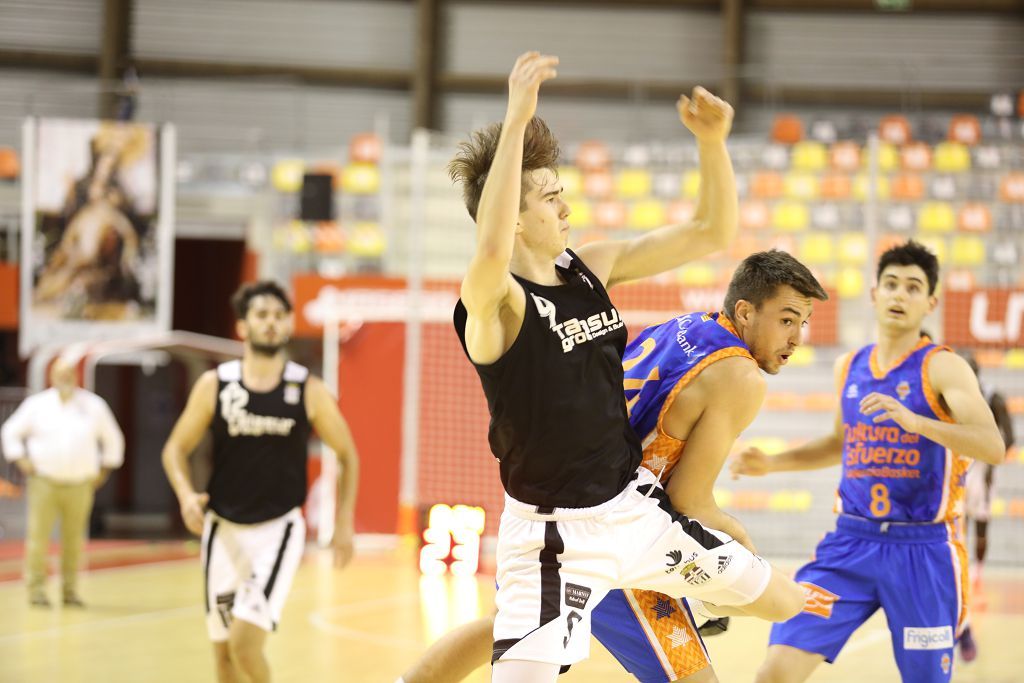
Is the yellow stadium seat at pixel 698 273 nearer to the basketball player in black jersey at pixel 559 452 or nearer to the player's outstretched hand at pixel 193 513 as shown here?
the player's outstretched hand at pixel 193 513

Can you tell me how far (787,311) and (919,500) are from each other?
4.74ft

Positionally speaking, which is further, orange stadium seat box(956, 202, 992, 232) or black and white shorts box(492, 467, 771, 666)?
orange stadium seat box(956, 202, 992, 232)

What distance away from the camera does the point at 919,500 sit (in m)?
4.79

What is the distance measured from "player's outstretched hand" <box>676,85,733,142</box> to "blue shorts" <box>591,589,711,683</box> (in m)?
1.33

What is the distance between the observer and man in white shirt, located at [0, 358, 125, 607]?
10.5m

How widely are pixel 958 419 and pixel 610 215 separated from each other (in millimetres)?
11958

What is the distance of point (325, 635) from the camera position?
29.0 ft

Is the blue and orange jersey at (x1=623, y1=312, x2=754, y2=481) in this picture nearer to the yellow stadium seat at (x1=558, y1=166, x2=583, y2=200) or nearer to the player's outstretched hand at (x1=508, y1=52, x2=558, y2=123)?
the player's outstretched hand at (x1=508, y1=52, x2=558, y2=123)

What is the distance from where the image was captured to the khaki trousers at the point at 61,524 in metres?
10.4

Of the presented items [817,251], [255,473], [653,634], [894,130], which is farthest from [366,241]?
[653,634]

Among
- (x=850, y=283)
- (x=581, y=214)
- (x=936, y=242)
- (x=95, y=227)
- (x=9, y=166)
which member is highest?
(x=9, y=166)

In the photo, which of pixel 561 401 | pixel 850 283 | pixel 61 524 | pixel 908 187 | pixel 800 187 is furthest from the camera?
pixel 800 187

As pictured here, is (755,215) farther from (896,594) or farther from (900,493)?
(896,594)

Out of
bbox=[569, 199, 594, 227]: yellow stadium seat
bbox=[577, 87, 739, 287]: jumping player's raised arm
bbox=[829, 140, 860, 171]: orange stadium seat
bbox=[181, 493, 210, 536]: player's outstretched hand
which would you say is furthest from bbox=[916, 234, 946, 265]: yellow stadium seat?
bbox=[577, 87, 739, 287]: jumping player's raised arm
